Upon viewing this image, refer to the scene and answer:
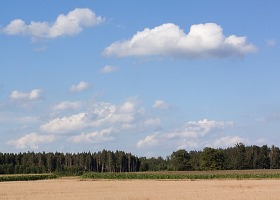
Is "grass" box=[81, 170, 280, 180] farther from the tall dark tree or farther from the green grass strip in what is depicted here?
the tall dark tree

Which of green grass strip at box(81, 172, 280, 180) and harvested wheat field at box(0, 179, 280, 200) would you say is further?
green grass strip at box(81, 172, 280, 180)

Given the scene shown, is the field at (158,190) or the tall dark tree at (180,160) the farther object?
the tall dark tree at (180,160)

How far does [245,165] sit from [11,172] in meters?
84.5

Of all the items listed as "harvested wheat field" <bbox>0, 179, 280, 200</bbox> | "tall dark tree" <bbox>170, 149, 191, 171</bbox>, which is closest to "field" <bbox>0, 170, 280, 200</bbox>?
"harvested wheat field" <bbox>0, 179, 280, 200</bbox>

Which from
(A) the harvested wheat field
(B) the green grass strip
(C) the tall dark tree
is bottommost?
(A) the harvested wheat field

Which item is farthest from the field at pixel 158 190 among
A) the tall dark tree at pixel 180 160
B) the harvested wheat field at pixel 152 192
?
the tall dark tree at pixel 180 160

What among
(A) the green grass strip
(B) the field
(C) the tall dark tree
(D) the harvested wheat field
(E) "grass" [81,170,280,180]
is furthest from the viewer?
(C) the tall dark tree

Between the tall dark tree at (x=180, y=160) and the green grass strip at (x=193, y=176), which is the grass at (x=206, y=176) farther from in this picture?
the tall dark tree at (x=180, y=160)

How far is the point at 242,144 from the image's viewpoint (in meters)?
195

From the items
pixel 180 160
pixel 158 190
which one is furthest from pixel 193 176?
pixel 180 160

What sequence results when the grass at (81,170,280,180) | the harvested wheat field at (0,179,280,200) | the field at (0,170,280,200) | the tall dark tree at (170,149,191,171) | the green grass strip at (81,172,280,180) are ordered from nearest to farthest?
the harvested wheat field at (0,179,280,200) → the field at (0,170,280,200) → the green grass strip at (81,172,280,180) → the grass at (81,170,280,180) → the tall dark tree at (170,149,191,171)

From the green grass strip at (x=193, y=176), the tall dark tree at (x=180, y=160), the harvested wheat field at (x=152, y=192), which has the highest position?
the tall dark tree at (x=180, y=160)

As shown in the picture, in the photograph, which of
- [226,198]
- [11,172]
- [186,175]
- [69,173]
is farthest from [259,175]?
[11,172]

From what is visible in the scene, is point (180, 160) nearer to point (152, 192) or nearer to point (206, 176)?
point (206, 176)
